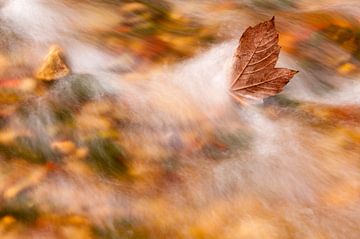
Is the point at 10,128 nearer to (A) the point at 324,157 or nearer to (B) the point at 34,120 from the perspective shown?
(B) the point at 34,120

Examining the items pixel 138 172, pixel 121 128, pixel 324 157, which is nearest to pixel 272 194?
pixel 324 157

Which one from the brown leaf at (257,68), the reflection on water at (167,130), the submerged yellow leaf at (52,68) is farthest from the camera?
the submerged yellow leaf at (52,68)

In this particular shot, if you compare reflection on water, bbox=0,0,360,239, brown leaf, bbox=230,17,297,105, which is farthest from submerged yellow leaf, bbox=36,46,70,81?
brown leaf, bbox=230,17,297,105

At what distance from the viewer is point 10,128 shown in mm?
2600

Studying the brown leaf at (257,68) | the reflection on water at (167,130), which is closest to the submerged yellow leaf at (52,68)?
the reflection on water at (167,130)

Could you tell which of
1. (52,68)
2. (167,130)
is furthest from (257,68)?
(52,68)

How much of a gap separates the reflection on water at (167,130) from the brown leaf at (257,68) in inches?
2.9

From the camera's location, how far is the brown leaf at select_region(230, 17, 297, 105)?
2588 millimetres

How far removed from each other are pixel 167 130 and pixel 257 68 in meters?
0.61

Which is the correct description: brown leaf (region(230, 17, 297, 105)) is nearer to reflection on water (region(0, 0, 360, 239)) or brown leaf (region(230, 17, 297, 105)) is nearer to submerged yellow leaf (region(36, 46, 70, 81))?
reflection on water (region(0, 0, 360, 239))

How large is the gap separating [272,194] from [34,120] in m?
1.34

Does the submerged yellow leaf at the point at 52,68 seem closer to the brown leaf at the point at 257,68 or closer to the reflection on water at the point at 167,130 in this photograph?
the reflection on water at the point at 167,130

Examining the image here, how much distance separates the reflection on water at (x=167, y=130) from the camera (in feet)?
7.22

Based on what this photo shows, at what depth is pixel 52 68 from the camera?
2.94m
